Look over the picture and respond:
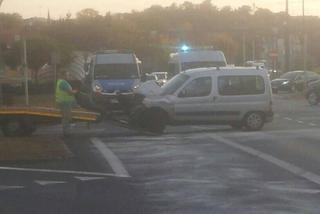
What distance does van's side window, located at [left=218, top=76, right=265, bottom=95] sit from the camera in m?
25.4

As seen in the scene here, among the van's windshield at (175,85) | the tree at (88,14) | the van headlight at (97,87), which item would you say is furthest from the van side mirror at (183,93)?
the tree at (88,14)

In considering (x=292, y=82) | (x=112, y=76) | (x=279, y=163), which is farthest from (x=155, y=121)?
(x=292, y=82)

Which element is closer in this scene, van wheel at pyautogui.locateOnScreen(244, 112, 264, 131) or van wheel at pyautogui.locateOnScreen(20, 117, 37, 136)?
van wheel at pyautogui.locateOnScreen(20, 117, 37, 136)

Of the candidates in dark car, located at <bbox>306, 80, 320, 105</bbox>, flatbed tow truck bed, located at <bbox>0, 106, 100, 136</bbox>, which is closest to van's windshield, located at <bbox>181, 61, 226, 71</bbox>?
dark car, located at <bbox>306, 80, 320, 105</bbox>

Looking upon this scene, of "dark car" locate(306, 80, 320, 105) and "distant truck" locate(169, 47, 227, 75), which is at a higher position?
"distant truck" locate(169, 47, 227, 75)

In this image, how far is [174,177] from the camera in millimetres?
14164

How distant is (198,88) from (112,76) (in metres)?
14.4

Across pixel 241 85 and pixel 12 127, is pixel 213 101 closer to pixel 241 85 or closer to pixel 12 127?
pixel 241 85

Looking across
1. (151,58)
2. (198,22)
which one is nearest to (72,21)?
(151,58)

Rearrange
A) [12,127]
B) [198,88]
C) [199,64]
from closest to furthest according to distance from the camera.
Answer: [12,127]
[198,88]
[199,64]

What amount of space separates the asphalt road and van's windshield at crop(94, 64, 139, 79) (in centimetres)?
1653

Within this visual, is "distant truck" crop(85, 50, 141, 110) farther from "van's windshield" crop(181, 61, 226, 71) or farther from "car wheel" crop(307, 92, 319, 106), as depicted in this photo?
"car wheel" crop(307, 92, 319, 106)

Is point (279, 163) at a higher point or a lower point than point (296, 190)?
lower

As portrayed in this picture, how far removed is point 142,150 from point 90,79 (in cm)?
2131
